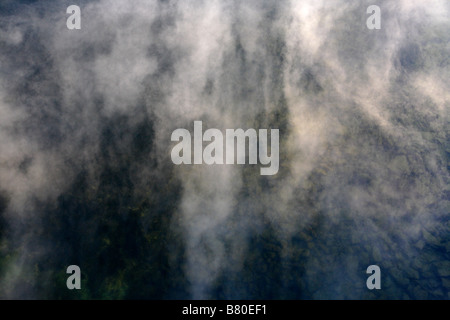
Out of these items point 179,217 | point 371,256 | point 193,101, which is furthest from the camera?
point 193,101

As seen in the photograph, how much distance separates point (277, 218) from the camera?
888 centimetres

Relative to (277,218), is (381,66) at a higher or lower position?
higher

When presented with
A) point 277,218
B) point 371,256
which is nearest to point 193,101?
point 277,218

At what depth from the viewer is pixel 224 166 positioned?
938 centimetres

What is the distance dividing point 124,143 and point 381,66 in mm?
8233

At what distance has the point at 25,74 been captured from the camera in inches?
377

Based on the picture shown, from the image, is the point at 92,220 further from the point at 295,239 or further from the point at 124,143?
the point at 295,239

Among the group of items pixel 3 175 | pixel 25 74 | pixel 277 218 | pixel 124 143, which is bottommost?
pixel 277 218

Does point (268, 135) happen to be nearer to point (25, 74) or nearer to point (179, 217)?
point (179, 217)

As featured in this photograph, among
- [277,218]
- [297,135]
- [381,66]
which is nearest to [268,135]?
[297,135]

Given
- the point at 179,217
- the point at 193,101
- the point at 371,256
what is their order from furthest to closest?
the point at 193,101, the point at 179,217, the point at 371,256

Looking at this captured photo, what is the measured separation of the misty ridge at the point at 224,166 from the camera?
8586 mm

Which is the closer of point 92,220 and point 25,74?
point 92,220

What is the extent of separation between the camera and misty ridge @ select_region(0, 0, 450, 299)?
8586mm
